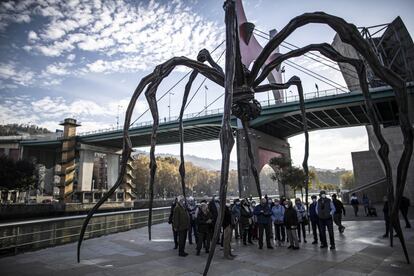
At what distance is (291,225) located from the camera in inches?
351

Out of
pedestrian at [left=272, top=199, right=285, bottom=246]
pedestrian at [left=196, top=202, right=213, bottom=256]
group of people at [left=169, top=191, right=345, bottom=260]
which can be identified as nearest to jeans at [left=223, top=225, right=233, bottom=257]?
group of people at [left=169, top=191, right=345, bottom=260]

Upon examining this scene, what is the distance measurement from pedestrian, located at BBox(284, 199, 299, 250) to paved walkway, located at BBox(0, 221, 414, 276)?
0.31 m

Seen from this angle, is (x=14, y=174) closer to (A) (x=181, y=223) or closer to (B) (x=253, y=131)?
(B) (x=253, y=131)

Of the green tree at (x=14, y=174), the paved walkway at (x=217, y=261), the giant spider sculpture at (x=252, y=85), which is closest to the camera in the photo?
the giant spider sculpture at (x=252, y=85)

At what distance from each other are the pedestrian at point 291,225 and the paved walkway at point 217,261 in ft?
1.00

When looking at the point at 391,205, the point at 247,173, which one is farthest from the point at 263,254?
the point at 247,173

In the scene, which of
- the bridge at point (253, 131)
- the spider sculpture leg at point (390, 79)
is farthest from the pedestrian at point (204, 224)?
the bridge at point (253, 131)

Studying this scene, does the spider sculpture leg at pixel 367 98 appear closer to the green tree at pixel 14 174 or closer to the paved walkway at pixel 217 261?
the paved walkway at pixel 217 261

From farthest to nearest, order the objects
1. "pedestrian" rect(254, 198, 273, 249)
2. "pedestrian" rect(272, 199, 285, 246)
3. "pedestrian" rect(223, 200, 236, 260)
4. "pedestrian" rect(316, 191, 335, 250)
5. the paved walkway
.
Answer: "pedestrian" rect(272, 199, 285, 246) → "pedestrian" rect(254, 198, 273, 249) → "pedestrian" rect(316, 191, 335, 250) → "pedestrian" rect(223, 200, 236, 260) → the paved walkway

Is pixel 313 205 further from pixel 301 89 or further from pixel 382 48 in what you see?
pixel 382 48

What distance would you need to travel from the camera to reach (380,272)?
5.74m

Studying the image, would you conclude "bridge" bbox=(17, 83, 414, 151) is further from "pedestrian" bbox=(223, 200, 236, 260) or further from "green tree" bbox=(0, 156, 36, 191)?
"pedestrian" bbox=(223, 200, 236, 260)

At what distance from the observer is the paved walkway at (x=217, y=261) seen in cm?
603

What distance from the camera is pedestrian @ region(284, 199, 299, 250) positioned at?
28.7ft
